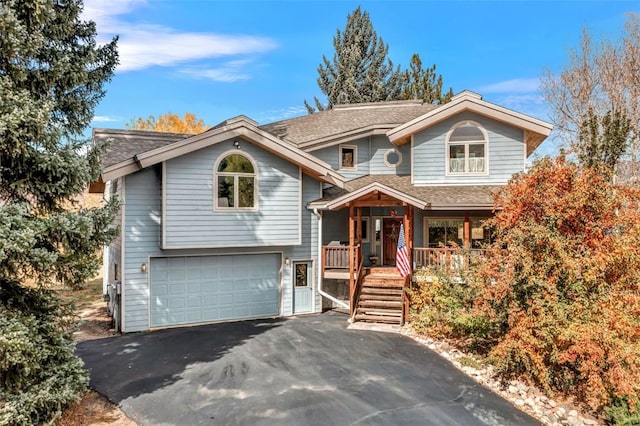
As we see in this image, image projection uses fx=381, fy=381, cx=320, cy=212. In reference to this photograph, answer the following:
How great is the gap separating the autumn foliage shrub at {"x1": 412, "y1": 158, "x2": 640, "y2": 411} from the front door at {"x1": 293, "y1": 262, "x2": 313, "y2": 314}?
6.32 m

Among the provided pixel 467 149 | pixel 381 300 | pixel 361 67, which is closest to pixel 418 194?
pixel 467 149

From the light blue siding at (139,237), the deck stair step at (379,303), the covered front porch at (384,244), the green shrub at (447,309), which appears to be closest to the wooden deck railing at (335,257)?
the covered front porch at (384,244)

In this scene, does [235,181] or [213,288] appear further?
[213,288]

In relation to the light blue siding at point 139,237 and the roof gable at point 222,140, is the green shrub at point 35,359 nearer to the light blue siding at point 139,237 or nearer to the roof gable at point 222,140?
the roof gable at point 222,140

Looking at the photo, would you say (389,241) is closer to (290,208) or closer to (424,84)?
(290,208)

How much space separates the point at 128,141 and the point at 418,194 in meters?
11.1

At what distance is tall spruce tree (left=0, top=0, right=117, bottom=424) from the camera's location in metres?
5.82

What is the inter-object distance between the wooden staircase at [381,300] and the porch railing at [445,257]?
3.47ft

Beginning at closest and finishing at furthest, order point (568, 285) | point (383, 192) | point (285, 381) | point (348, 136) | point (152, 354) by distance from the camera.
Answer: point (285, 381), point (568, 285), point (152, 354), point (383, 192), point (348, 136)

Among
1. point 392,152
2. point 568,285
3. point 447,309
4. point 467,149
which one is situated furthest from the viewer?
point 392,152

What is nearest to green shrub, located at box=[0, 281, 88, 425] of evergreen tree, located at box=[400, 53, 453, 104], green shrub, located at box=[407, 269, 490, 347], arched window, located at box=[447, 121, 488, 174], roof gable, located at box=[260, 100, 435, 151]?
green shrub, located at box=[407, 269, 490, 347]

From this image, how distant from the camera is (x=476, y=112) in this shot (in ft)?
48.5

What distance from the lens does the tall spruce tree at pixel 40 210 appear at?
19.1 ft

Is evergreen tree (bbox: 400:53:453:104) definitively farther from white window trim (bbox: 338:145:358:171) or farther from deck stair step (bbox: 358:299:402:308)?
deck stair step (bbox: 358:299:402:308)
